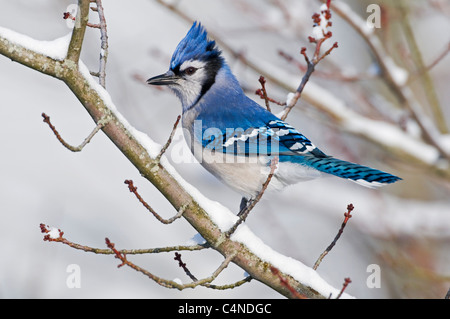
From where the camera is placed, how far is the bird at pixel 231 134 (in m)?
2.88

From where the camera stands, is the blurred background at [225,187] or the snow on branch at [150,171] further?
the blurred background at [225,187]

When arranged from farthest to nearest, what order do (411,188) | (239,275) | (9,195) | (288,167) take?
(411,188)
(9,195)
(239,275)
(288,167)

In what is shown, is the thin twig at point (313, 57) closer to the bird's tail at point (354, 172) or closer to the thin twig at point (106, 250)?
the bird's tail at point (354, 172)

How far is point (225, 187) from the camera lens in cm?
591

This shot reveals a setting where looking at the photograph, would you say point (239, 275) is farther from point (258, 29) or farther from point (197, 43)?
point (197, 43)

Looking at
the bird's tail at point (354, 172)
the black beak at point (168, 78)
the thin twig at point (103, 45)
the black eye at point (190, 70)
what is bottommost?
the bird's tail at point (354, 172)

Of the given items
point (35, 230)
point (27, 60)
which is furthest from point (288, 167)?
point (35, 230)

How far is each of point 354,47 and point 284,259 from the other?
564 centimetres

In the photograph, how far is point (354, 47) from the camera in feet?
24.7

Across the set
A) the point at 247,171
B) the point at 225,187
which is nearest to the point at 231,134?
the point at 247,171

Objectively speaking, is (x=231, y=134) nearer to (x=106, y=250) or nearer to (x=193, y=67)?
(x=193, y=67)

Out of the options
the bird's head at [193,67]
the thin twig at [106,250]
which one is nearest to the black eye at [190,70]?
the bird's head at [193,67]

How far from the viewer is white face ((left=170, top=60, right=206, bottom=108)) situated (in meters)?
3.20

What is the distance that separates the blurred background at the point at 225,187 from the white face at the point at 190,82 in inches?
11.8
